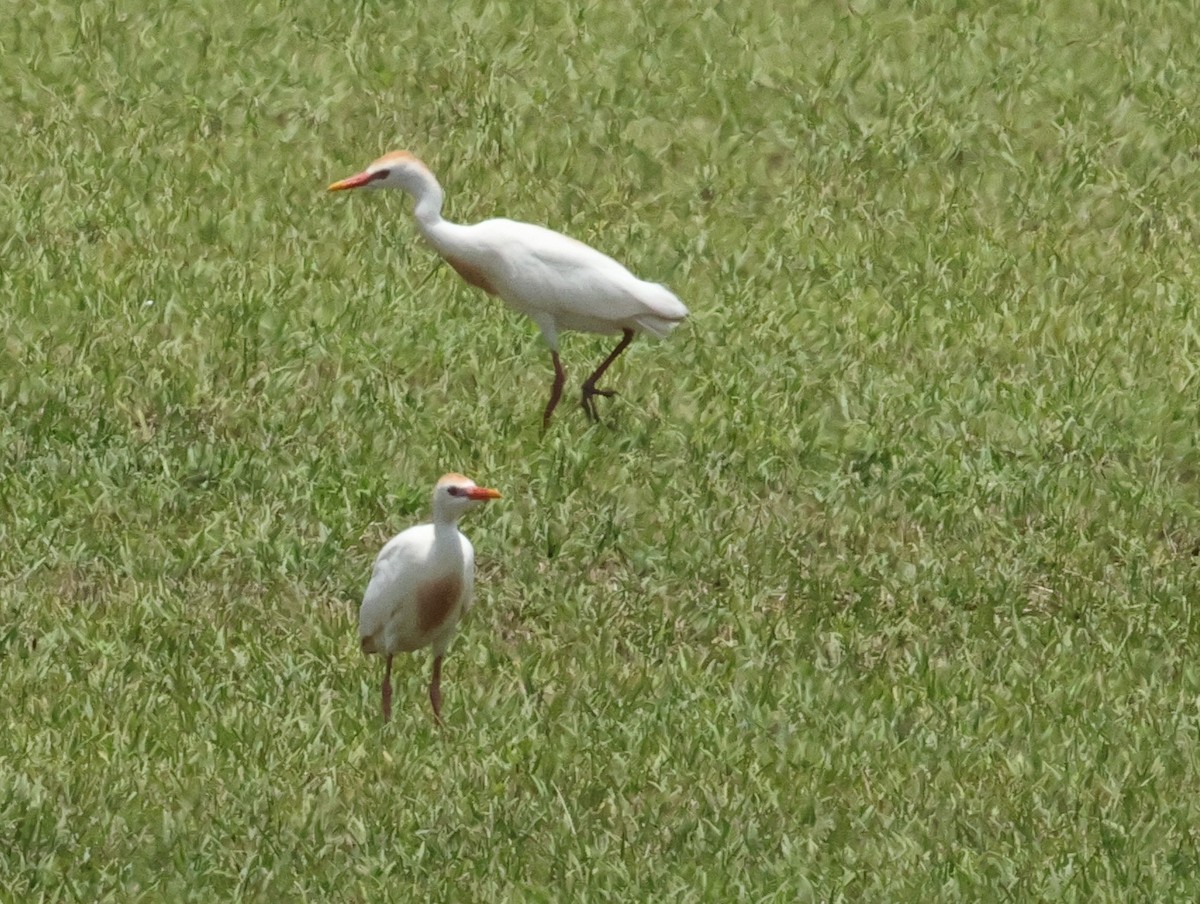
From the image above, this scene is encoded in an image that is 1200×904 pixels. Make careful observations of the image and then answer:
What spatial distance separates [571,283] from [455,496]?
6.37 ft

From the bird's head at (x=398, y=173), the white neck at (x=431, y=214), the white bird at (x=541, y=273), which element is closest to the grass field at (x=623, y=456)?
the white bird at (x=541, y=273)

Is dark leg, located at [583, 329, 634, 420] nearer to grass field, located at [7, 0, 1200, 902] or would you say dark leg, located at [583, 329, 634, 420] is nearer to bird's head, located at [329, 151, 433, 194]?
grass field, located at [7, 0, 1200, 902]

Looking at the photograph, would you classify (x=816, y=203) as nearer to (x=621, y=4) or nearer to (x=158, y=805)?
(x=621, y=4)

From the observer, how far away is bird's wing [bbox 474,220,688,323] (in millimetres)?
7812

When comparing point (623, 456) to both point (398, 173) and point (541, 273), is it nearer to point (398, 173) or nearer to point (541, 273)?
point (541, 273)

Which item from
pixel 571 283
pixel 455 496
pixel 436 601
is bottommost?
pixel 436 601

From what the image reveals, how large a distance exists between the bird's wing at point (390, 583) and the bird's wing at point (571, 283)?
165cm

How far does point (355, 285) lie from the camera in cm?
900

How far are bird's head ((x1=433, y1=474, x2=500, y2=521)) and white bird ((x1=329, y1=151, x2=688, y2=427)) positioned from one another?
1.88 meters

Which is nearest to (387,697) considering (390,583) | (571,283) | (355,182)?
(390,583)

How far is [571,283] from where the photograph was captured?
7.82 m

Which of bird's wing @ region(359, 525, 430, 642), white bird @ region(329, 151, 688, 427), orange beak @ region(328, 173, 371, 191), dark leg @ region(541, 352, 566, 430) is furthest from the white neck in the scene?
bird's wing @ region(359, 525, 430, 642)

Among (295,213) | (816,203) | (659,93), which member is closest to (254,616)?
(295,213)

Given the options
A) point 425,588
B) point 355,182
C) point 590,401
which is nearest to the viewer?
point 425,588
